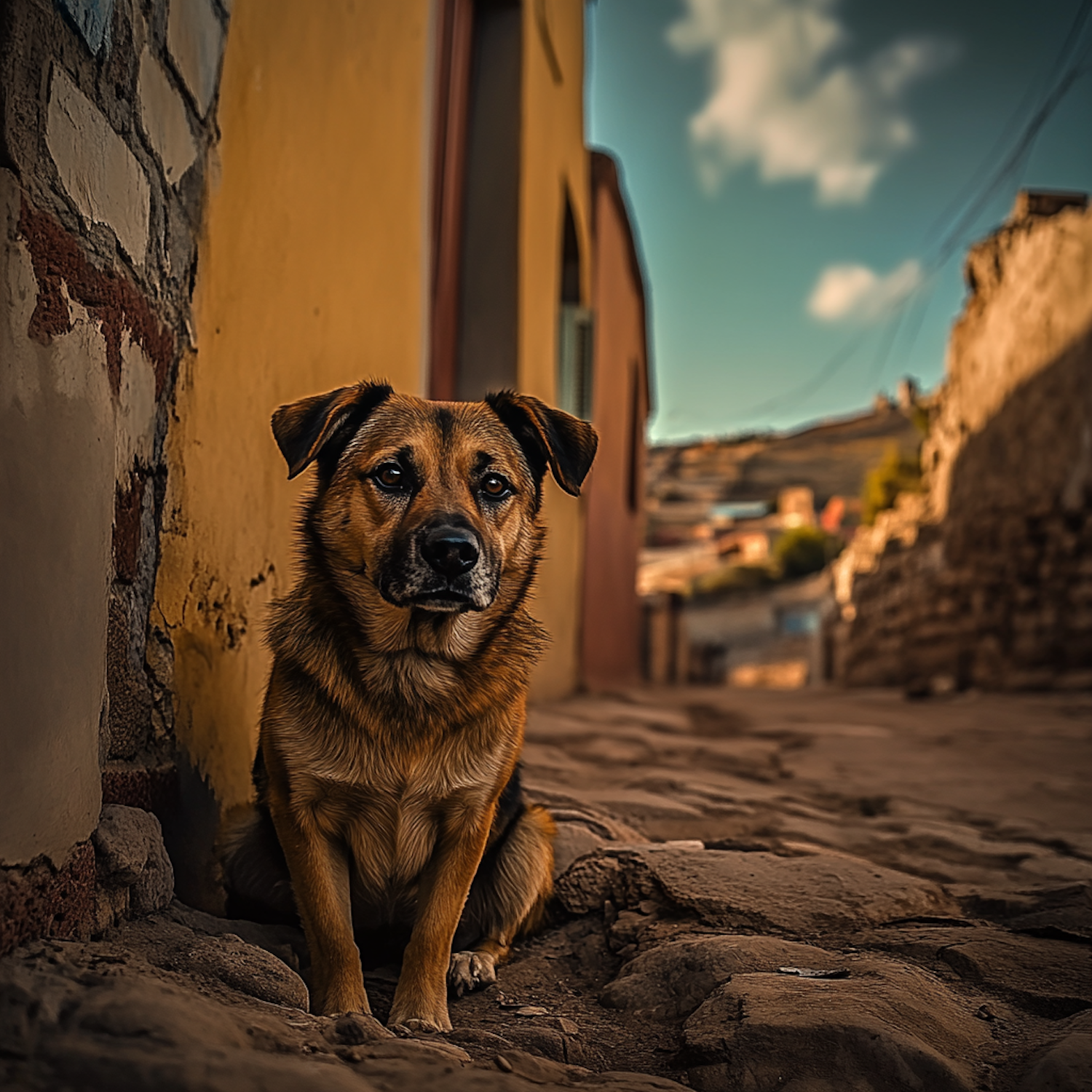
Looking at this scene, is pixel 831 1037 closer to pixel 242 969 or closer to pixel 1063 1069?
pixel 1063 1069

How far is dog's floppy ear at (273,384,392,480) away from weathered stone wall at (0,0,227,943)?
271 millimetres

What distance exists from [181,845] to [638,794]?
5.96 ft

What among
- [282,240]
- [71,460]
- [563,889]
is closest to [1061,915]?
[563,889]

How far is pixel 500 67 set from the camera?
6.43 meters

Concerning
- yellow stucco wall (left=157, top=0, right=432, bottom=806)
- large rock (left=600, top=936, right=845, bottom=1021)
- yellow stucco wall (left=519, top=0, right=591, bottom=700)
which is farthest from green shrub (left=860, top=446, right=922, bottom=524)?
large rock (left=600, top=936, right=845, bottom=1021)

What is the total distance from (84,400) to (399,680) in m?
0.79

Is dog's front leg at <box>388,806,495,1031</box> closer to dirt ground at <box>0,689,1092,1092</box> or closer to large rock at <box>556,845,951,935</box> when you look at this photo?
dirt ground at <box>0,689,1092,1092</box>

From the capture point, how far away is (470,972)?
6.75 feet

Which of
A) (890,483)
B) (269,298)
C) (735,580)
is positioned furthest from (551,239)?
(735,580)

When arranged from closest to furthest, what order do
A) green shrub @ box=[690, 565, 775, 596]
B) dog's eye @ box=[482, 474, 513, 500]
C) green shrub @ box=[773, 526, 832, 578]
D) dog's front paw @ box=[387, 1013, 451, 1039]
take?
dog's front paw @ box=[387, 1013, 451, 1039]
dog's eye @ box=[482, 474, 513, 500]
green shrub @ box=[690, 565, 775, 596]
green shrub @ box=[773, 526, 832, 578]

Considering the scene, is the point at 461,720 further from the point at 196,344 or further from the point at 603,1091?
the point at 196,344

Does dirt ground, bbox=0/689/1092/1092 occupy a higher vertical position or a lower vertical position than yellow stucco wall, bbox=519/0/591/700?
lower

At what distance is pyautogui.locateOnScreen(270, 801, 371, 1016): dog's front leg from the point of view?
181 cm

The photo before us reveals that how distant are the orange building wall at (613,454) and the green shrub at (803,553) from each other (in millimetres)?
22558
